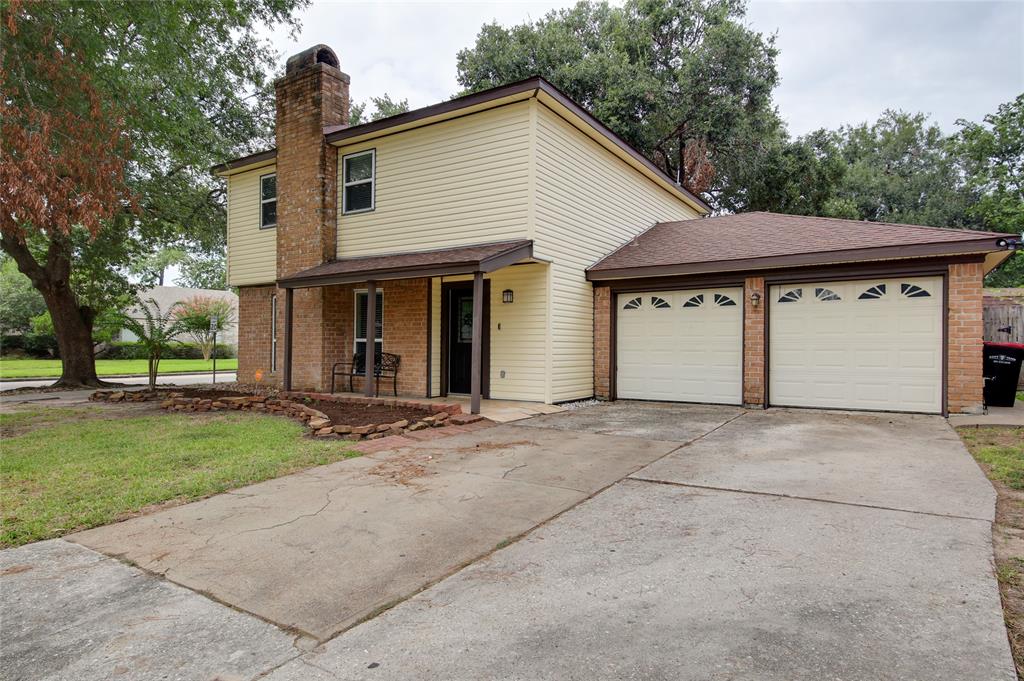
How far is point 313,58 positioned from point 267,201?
341 cm

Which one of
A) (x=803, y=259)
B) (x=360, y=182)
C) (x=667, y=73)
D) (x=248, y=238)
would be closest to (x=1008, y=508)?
(x=803, y=259)

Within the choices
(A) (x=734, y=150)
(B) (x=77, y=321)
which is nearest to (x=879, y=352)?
(A) (x=734, y=150)

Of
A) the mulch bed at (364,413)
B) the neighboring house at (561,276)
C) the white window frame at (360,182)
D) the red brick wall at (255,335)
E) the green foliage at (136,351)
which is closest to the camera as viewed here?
the mulch bed at (364,413)

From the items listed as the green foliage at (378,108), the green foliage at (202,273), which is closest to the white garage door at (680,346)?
the green foliage at (378,108)

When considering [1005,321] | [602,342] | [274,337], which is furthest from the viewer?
[274,337]

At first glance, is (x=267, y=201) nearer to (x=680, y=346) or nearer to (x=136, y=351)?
(x=680, y=346)

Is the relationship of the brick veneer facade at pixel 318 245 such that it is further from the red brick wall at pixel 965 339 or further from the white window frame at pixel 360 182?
the red brick wall at pixel 965 339

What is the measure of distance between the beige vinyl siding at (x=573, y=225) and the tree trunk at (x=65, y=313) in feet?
38.5

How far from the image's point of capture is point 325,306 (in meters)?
11.2

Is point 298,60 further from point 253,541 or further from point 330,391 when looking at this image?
point 253,541

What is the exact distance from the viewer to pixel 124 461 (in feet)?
17.4

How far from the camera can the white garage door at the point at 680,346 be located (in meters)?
9.70

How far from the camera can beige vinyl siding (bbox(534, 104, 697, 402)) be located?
9.59 metres

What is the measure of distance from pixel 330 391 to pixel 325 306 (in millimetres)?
1741
